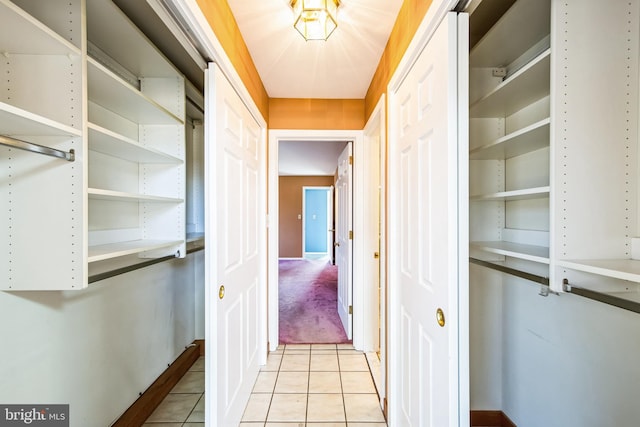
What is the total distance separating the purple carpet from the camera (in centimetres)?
289

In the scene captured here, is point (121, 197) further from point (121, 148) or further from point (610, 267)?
point (610, 267)

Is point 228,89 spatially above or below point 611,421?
above

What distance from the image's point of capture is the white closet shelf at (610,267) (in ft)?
2.21

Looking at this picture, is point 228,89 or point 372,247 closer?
point 228,89

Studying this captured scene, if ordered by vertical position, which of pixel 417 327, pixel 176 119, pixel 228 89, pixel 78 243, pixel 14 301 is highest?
pixel 228 89

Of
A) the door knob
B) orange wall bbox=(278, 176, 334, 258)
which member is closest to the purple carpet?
orange wall bbox=(278, 176, 334, 258)

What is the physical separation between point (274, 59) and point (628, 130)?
72.8 inches

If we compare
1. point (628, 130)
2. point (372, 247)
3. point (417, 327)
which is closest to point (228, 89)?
point (417, 327)

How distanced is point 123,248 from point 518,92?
190 centimetres

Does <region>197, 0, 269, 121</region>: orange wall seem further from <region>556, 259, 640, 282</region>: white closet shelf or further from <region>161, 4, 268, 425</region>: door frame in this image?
<region>556, 259, 640, 282</region>: white closet shelf

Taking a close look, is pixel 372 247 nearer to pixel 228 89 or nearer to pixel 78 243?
pixel 228 89

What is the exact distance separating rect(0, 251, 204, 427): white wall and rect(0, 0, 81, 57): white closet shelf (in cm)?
83

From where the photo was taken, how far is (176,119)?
5.34ft

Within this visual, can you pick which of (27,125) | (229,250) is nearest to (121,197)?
(27,125)
